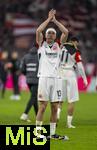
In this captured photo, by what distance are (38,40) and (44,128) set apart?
6.32 feet

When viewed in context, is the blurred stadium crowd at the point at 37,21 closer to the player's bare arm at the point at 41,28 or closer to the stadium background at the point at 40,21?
the stadium background at the point at 40,21

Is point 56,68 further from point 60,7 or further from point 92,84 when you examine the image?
point 60,7

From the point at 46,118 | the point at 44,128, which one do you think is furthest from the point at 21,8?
the point at 44,128

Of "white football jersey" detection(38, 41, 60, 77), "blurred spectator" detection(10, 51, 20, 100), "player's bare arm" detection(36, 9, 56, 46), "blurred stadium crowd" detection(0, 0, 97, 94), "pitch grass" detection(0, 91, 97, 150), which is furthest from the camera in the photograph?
"blurred stadium crowd" detection(0, 0, 97, 94)

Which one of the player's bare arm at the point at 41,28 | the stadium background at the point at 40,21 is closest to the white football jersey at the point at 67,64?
the player's bare arm at the point at 41,28

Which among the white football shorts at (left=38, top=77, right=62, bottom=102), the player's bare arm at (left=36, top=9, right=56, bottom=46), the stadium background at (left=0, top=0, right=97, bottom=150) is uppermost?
the stadium background at (left=0, top=0, right=97, bottom=150)

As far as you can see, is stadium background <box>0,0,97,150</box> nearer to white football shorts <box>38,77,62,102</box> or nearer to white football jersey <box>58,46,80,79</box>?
white football jersey <box>58,46,80,79</box>

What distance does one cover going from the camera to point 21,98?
34969 mm

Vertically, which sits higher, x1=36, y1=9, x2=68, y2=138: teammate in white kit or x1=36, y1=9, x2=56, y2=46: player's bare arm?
x1=36, y1=9, x2=56, y2=46: player's bare arm

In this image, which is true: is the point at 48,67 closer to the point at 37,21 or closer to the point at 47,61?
the point at 47,61

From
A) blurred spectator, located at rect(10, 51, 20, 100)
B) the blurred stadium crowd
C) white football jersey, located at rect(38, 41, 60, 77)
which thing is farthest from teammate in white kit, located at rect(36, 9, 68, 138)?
the blurred stadium crowd

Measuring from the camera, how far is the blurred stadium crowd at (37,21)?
4800 cm

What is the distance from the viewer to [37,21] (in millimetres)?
49344

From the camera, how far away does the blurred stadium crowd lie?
157 ft
